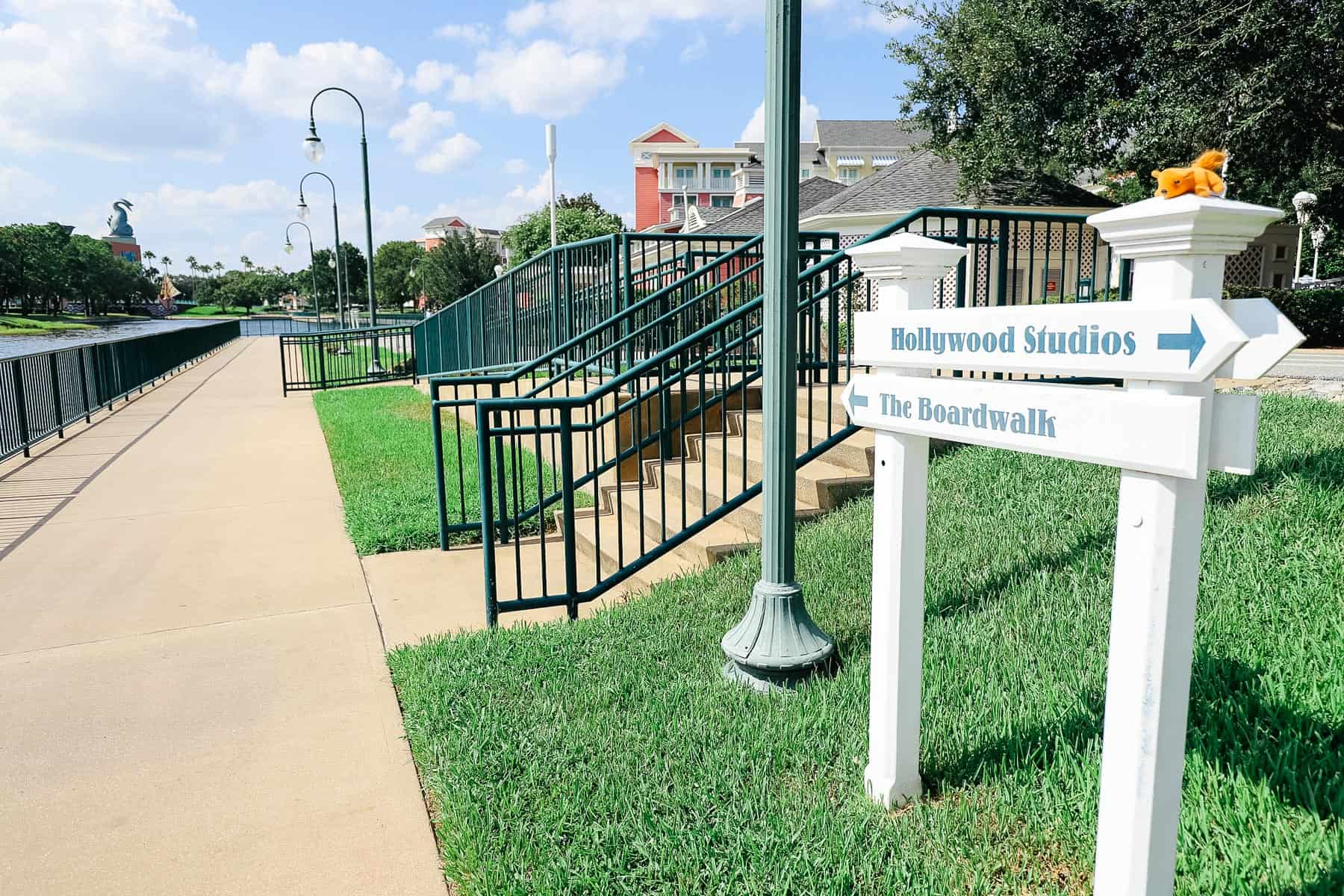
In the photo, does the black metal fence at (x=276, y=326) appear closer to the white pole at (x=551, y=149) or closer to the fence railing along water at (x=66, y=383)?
the fence railing along water at (x=66, y=383)

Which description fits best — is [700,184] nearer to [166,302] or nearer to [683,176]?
[683,176]

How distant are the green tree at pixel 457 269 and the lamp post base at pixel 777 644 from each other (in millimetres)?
62606

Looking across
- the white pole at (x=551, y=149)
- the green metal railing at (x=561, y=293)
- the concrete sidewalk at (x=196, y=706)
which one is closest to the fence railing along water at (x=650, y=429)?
the green metal railing at (x=561, y=293)

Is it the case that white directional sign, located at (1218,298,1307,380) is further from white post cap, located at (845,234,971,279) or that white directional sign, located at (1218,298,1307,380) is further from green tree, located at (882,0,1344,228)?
green tree, located at (882,0,1344,228)

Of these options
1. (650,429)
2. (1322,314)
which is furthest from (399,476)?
(1322,314)

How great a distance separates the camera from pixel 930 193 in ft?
84.3

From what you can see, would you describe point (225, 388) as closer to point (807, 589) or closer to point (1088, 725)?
point (807, 589)

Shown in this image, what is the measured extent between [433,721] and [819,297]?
326 cm

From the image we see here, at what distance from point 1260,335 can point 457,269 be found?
67.0m

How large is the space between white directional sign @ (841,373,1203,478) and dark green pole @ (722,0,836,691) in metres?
0.83

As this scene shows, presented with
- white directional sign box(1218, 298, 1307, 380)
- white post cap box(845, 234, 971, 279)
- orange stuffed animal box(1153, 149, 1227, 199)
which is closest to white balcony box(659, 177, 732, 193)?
white post cap box(845, 234, 971, 279)

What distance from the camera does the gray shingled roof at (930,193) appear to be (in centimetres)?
2298

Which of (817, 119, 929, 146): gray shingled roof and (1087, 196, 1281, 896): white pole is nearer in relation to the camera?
(1087, 196, 1281, 896): white pole

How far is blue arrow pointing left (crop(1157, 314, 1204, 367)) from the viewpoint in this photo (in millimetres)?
1588
